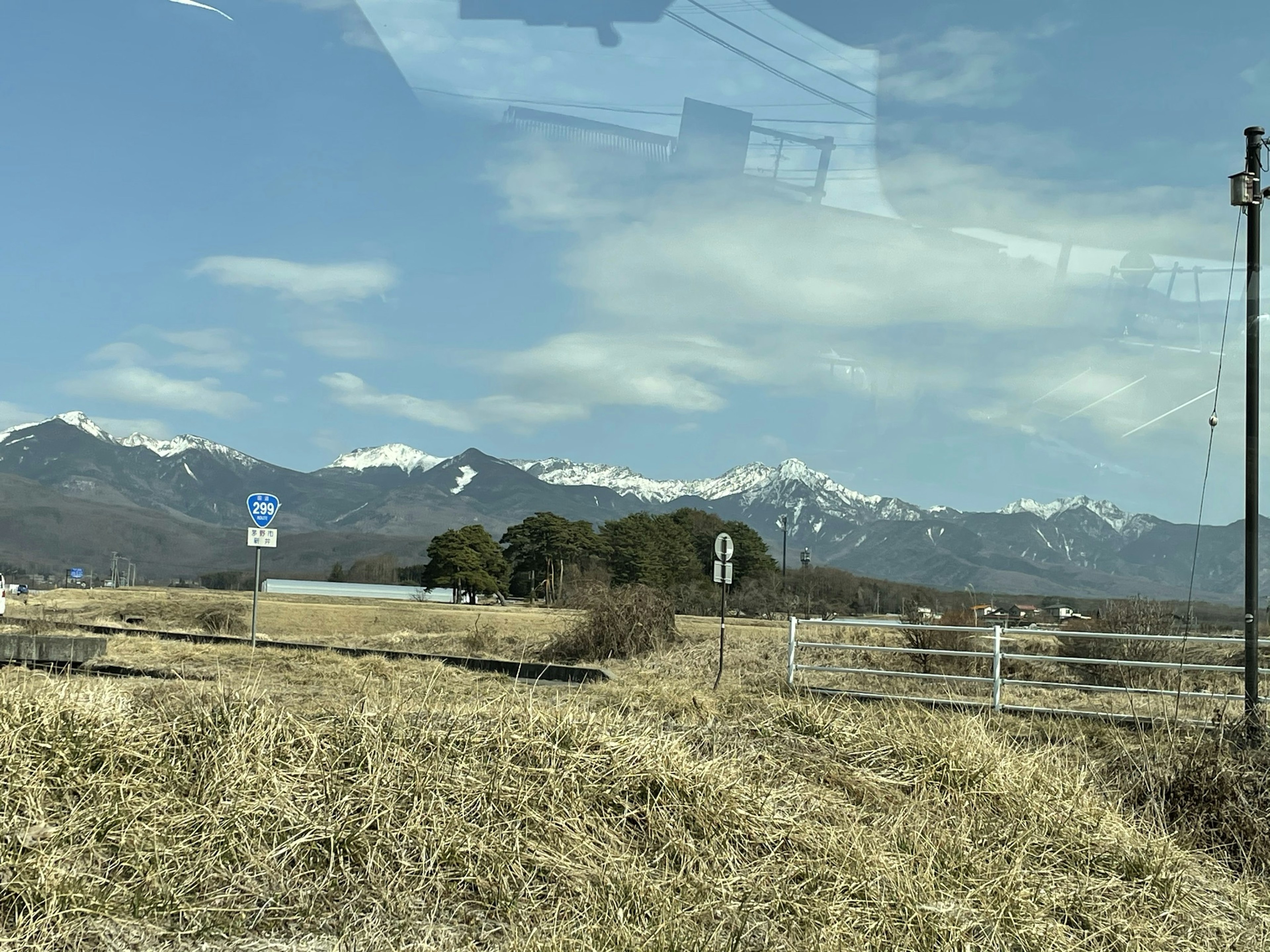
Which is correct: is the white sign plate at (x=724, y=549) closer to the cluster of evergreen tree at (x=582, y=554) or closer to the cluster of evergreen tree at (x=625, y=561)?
the cluster of evergreen tree at (x=625, y=561)

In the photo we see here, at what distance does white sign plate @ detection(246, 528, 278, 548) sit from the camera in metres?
23.3

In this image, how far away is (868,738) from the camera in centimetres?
887

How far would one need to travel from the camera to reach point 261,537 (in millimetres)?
23641

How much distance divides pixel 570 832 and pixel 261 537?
62.2ft

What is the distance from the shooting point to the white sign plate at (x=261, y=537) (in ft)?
76.4

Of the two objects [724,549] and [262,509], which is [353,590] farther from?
[724,549]

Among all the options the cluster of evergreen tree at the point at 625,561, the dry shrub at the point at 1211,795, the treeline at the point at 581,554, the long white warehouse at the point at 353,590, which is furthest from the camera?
the long white warehouse at the point at 353,590

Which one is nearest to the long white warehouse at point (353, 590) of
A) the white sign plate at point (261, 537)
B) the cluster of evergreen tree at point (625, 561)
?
the cluster of evergreen tree at point (625, 561)

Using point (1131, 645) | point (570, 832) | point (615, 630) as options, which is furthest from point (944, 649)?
point (570, 832)

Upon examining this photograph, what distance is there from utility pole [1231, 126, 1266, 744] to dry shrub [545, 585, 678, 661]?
15.3m

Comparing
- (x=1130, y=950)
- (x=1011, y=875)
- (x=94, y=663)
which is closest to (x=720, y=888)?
(x=1011, y=875)

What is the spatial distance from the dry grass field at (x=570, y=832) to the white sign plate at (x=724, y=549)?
11360 millimetres

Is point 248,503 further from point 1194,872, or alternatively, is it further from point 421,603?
point 421,603

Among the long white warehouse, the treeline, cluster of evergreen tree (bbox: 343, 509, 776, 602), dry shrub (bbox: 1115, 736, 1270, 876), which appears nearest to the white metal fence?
dry shrub (bbox: 1115, 736, 1270, 876)
